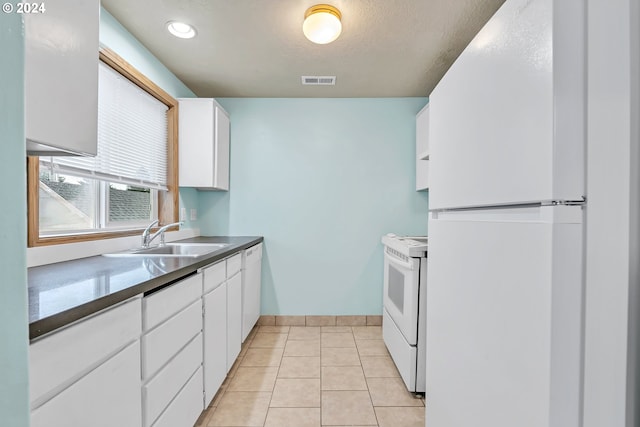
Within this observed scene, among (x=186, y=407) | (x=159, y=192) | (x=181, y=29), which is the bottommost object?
(x=186, y=407)

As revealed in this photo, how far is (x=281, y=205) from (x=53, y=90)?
85.1 inches

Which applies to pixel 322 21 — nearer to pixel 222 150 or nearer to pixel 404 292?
pixel 222 150

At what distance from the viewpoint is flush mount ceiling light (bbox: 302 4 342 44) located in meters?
1.61

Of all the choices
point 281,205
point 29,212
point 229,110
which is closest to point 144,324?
point 29,212

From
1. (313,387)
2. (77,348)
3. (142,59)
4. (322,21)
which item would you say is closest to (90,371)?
(77,348)

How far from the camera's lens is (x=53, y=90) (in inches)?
33.2

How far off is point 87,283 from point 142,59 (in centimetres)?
177

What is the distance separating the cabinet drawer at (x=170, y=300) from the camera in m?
1.03

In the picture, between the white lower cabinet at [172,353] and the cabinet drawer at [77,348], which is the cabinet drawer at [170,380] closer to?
the white lower cabinet at [172,353]

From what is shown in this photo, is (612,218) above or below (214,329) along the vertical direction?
above

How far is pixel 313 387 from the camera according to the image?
190 centimetres

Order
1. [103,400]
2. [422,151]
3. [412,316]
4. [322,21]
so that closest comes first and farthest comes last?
[103,400] < [322,21] < [412,316] < [422,151]

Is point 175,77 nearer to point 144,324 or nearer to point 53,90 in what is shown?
point 53,90

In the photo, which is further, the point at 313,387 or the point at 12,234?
the point at 313,387
